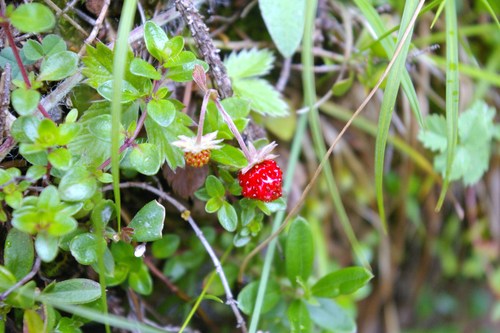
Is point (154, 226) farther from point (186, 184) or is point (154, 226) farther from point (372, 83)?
point (372, 83)

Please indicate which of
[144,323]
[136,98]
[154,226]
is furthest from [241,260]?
[136,98]

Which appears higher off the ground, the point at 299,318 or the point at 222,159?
the point at 222,159

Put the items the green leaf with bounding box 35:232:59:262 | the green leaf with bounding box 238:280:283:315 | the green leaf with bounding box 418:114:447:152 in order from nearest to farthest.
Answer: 1. the green leaf with bounding box 35:232:59:262
2. the green leaf with bounding box 238:280:283:315
3. the green leaf with bounding box 418:114:447:152

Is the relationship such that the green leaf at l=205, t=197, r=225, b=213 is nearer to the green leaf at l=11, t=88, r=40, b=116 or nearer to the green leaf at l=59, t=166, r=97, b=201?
the green leaf at l=59, t=166, r=97, b=201

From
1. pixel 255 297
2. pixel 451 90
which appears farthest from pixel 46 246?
pixel 451 90

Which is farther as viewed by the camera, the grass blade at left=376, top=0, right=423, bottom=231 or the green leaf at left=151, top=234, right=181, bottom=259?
the green leaf at left=151, top=234, right=181, bottom=259

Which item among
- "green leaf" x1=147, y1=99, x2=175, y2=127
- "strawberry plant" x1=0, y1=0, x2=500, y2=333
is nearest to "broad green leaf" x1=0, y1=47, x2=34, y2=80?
"strawberry plant" x1=0, y1=0, x2=500, y2=333

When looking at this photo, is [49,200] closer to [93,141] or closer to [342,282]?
[93,141]
